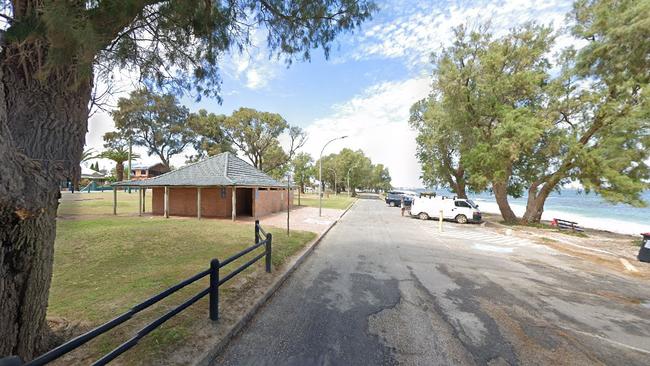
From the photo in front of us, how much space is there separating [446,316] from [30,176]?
5.67 meters

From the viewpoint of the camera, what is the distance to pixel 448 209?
18.1m

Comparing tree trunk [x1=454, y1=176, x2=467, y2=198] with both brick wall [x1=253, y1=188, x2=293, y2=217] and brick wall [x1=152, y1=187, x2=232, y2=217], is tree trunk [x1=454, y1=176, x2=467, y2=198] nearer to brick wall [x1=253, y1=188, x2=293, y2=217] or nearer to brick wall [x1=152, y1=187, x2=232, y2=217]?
brick wall [x1=253, y1=188, x2=293, y2=217]

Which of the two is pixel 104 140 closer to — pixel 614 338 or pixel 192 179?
pixel 192 179

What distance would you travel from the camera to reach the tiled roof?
1476cm

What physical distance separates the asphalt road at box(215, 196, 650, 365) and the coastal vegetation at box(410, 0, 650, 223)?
9539mm

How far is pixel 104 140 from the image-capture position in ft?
124

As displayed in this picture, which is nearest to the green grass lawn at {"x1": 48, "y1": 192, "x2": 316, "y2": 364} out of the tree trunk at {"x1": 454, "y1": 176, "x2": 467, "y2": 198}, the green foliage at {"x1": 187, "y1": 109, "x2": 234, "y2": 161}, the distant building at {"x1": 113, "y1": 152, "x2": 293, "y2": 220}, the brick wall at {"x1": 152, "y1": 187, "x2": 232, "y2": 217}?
the distant building at {"x1": 113, "y1": 152, "x2": 293, "y2": 220}

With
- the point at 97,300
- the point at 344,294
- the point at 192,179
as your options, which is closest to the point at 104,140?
the point at 192,179

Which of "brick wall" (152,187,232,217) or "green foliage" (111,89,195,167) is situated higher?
"green foliage" (111,89,195,167)

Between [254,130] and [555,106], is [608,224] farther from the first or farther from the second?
[254,130]

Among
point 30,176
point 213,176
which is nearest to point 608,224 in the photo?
point 213,176

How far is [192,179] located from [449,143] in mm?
21980

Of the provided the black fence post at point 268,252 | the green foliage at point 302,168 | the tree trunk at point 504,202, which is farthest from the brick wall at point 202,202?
the green foliage at point 302,168

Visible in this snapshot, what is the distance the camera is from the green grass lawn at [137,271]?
3.32 m
